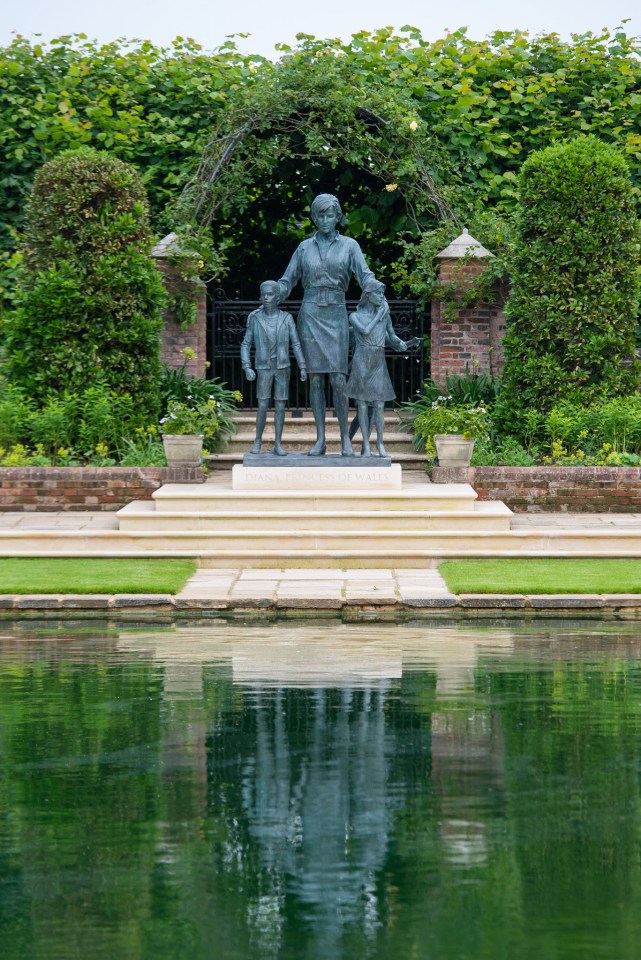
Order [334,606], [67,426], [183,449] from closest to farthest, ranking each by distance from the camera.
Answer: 1. [334,606]
2. [183,449]
3. [67,426]

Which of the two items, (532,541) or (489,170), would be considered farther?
(489,170)

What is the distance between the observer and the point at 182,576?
451 inches

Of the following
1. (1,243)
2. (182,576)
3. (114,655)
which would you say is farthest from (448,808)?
(1,243)

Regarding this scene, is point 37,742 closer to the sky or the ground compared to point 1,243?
closer to the ground

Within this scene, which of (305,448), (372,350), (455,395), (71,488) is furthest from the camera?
(455,395)

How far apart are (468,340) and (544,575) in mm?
7422

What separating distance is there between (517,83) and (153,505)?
8645 millimetres

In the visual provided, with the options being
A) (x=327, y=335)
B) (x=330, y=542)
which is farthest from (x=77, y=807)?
(x=327, y=335)

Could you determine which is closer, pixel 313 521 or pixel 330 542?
pixel 330 542

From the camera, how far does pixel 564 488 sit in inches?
585

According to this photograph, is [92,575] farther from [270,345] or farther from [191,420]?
[191,420]

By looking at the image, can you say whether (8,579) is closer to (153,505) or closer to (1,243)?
(153,505)

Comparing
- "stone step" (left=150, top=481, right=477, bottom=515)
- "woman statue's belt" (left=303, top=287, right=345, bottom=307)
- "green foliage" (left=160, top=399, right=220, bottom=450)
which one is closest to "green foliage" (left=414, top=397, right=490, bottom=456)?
"stone step" (left=150, top=481, right=477, bottom=515)

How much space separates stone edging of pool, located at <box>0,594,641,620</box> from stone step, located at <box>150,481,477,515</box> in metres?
3.25
